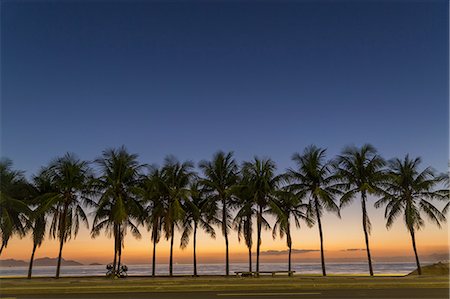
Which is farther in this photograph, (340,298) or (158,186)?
(158,186)

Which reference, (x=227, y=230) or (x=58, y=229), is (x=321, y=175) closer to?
(x=227, y=230)

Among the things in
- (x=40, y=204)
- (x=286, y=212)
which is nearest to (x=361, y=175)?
(x=286, y=212)

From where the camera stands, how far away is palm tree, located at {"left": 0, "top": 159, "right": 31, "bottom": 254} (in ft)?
108

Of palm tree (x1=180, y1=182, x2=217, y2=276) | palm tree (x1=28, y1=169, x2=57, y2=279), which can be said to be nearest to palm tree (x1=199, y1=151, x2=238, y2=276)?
palm tree (x1=180, y1=182, x2=217, y2=276)

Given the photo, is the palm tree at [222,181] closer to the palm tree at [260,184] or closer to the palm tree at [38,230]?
the palm tree at [260,184]

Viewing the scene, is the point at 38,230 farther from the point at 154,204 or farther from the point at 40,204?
the point at 154,204

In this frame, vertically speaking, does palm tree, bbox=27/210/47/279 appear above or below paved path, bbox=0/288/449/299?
above

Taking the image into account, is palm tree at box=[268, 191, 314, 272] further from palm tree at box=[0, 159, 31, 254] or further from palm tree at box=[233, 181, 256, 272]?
palm tree at box=[0, 159, 31, 254]

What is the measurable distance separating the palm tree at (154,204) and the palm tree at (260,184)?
26.0 feet

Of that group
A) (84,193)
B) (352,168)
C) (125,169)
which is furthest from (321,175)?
(84,193)

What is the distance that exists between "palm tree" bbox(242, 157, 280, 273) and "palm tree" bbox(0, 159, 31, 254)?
61.8ft

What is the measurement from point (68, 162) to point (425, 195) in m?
31.7

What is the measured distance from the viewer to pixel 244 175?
1506 inches

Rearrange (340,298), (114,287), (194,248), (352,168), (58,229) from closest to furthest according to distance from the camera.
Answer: (340,298) < (114,287) < (58,229) < (352,168) < (194,248)
